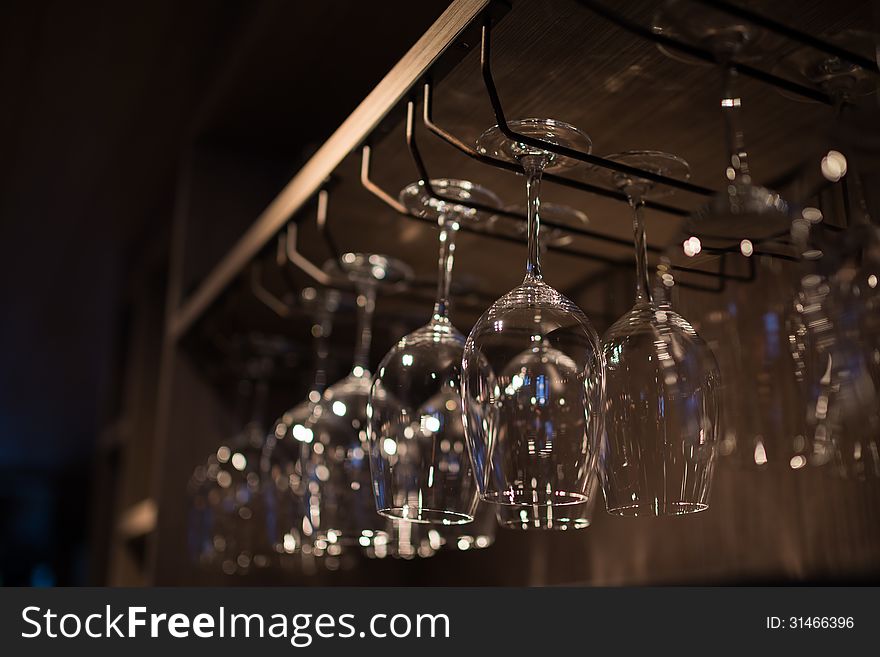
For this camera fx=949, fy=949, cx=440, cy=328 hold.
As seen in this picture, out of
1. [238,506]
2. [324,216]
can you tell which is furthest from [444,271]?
[238,506]

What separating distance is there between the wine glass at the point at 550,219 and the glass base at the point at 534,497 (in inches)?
11.3

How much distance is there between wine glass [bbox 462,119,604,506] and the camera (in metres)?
0.59

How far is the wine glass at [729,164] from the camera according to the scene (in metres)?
0.54

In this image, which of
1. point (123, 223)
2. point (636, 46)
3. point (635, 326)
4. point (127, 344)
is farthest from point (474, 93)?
point (127, 344)

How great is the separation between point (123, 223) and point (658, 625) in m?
2.11

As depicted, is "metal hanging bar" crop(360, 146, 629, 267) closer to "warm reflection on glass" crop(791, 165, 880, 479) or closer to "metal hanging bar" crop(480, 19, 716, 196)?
"metal hanging bar" crop(480, 19, 716, 196)

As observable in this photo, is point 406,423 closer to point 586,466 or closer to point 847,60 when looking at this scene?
point 586,466

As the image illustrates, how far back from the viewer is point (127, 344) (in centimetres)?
301

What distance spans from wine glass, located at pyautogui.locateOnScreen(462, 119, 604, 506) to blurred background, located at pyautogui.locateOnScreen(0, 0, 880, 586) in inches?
5.6

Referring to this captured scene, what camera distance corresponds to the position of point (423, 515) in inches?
27.8

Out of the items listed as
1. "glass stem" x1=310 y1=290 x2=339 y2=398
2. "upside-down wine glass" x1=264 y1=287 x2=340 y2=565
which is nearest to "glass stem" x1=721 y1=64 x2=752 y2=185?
"upside-down wine glass" x1=264 y1=287 x2=340 y2=565

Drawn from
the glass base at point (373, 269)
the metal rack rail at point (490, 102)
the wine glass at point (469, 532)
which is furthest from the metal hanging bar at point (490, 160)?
the wine glass at point (469, 532)

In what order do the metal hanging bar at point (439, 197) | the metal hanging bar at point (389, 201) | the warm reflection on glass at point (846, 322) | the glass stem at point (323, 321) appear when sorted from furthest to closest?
the glass stem at point (323, 321) < the metal hanging bar at point (389, 201) < the metal hanging bar at point (439, 197) < the warm reflection on glass at point (846, 322)

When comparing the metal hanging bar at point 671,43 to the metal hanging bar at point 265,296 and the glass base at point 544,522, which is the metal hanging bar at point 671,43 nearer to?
the glass base at point 544,522
